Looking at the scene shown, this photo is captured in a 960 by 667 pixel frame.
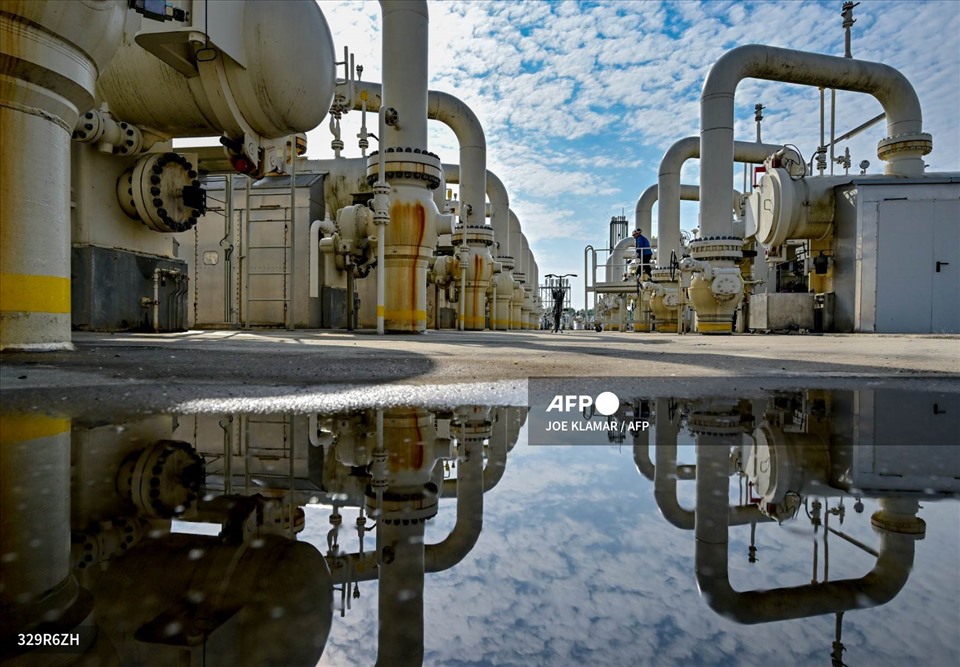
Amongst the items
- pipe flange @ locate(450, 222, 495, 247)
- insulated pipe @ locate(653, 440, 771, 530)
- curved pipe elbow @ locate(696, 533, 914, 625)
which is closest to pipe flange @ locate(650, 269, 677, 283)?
pipe flange @ locate(450, 222, 495, 247)

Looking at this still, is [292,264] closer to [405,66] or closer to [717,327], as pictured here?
[405,66]

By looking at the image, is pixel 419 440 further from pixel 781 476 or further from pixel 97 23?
pixel 97 23

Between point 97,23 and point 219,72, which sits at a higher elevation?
point 219,72

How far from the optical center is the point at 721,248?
927cm

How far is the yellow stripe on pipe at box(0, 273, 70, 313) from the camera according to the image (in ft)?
8.27

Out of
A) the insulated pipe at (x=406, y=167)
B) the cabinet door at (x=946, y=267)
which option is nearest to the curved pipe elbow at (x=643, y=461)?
the insulated pipe at (x=406, y=167)

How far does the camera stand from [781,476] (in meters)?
0.91

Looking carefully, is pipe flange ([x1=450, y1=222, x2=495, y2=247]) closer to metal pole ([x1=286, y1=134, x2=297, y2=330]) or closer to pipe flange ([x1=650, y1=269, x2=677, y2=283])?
metal pole ([x1=286, y1=134, x2=297, y2=330])

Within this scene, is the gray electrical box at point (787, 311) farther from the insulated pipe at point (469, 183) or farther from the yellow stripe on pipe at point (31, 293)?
the yellow stripe on pipe at point (31, 293)

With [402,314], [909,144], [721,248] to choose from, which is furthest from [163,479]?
[909,144]

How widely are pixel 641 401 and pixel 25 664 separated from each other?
1523 millimetres

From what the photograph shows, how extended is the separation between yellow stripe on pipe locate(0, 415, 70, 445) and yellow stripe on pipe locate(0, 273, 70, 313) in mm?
1679

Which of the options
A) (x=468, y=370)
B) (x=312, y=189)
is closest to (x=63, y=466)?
(x=468, y=370)

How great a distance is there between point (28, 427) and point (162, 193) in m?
5.16
